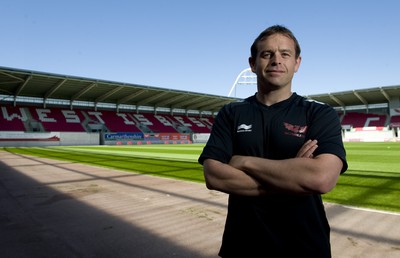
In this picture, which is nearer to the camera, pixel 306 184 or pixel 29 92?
pixel 306 184

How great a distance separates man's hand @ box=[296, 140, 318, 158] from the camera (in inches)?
68.4

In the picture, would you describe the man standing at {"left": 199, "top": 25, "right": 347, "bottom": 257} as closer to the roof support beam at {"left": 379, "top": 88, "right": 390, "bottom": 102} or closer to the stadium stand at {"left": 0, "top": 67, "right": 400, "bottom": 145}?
the stadium stand at {"left": 0, "top": 67, "right": 400, "bottom": 145}

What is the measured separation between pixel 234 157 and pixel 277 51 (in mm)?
722

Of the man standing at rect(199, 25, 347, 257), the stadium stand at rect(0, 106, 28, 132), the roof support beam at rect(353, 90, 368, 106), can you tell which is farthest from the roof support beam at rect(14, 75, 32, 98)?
the roof support beam at rect(353, 90, 368, 106)

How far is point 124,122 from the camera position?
A: 55156 millimetres

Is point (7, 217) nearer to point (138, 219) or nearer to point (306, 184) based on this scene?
point (138, 219)

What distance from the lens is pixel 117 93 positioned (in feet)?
165

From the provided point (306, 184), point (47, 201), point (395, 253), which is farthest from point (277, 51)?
point (47, 201)

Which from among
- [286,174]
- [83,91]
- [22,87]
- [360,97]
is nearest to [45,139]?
[22,87]

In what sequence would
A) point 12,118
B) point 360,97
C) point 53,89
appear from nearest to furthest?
point 12,118 → point 53,89 → point 360,97

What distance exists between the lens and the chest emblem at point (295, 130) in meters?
1.79

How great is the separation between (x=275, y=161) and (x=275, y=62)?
2.02ft

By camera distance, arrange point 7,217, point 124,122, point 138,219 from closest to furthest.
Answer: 1. point 138,219
2. point 7,217
3. point 124,122

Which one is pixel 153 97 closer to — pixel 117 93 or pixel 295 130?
pixel 117 93
